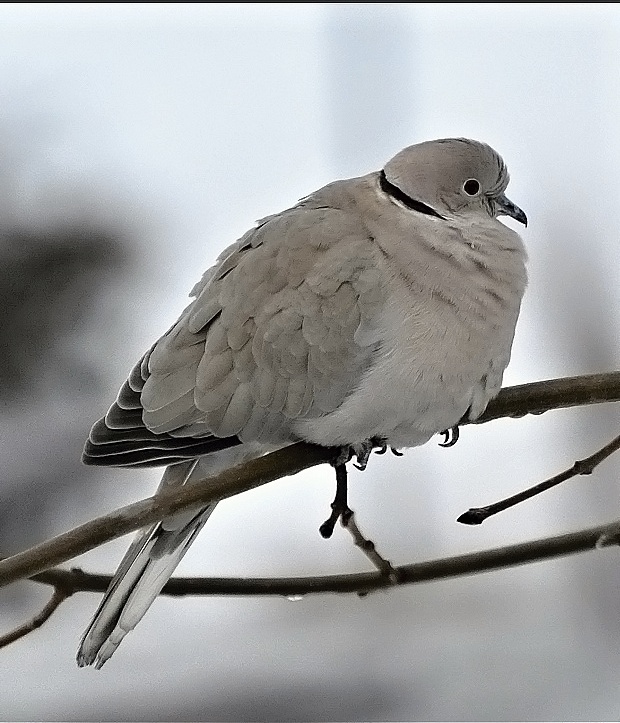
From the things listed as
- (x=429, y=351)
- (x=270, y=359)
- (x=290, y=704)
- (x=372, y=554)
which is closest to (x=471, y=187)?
(x=429, y=351)

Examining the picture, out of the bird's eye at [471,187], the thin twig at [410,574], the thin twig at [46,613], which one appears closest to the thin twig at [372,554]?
the thin twig at [410,574]

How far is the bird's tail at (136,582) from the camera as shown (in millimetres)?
954

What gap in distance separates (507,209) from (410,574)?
0.47 meters

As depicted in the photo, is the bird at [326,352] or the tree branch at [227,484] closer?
the tree branch at [227,484]

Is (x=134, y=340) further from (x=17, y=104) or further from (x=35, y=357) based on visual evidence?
(x=17, y=104)

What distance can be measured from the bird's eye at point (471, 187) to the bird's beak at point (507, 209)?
39 millimetres

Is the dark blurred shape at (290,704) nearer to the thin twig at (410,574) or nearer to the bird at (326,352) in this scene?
the bird at (326,352)

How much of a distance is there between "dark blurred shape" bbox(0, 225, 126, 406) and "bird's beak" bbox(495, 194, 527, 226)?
696 millimetres

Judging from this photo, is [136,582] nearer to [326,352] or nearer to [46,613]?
[46,613]

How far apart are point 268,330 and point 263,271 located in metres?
0.07

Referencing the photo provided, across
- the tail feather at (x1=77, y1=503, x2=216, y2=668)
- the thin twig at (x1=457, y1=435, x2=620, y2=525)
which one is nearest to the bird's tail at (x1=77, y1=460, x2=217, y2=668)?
the tail feather at (x1=77, y1=503, x2=216, y2=668)

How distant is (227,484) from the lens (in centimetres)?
77

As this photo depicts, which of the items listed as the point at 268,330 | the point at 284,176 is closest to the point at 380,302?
the point at 268,330

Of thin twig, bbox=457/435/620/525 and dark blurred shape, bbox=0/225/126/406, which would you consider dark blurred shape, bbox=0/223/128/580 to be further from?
thin twig, bbox=457/435/620/525
